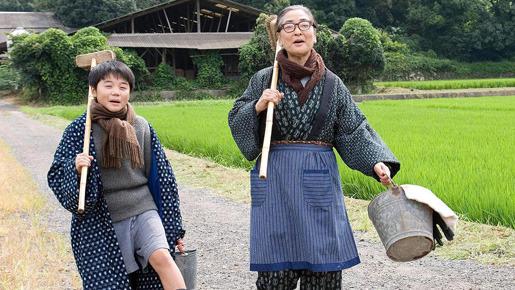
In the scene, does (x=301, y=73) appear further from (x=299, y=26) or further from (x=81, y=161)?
(x=81, y=161)

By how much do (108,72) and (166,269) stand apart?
82 cm

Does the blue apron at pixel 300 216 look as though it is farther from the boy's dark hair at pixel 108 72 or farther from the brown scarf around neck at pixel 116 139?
the boy's dark hair at pixel 108 72

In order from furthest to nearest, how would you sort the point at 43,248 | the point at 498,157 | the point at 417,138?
the point at 417,138
the point at 498,157
the point at 43,248

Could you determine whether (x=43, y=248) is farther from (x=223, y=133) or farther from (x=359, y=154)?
(x=223, y=133)

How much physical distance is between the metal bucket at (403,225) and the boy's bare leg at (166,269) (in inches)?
32.1

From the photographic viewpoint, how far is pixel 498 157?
300 inches

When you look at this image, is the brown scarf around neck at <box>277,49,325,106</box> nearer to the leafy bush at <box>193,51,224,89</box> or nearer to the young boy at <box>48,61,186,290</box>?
the young boy at <box>48,61,186,290</box>

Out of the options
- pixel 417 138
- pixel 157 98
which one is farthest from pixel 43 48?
pixel 417 138

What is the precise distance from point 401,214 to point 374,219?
0.54ft

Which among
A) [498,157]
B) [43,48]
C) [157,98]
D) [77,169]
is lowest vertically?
Answer: [157,98]

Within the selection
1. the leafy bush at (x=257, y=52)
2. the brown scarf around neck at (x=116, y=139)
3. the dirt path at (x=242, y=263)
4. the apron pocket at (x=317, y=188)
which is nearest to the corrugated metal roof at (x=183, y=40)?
the leafy bush at (x=257, y=52)

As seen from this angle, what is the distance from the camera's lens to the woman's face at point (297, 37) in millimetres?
2742

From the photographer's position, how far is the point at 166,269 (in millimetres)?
2672

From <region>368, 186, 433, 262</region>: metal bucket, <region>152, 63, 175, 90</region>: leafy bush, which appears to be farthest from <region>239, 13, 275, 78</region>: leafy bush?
<region>368, 186, 433, 262</region>: metal bucket
